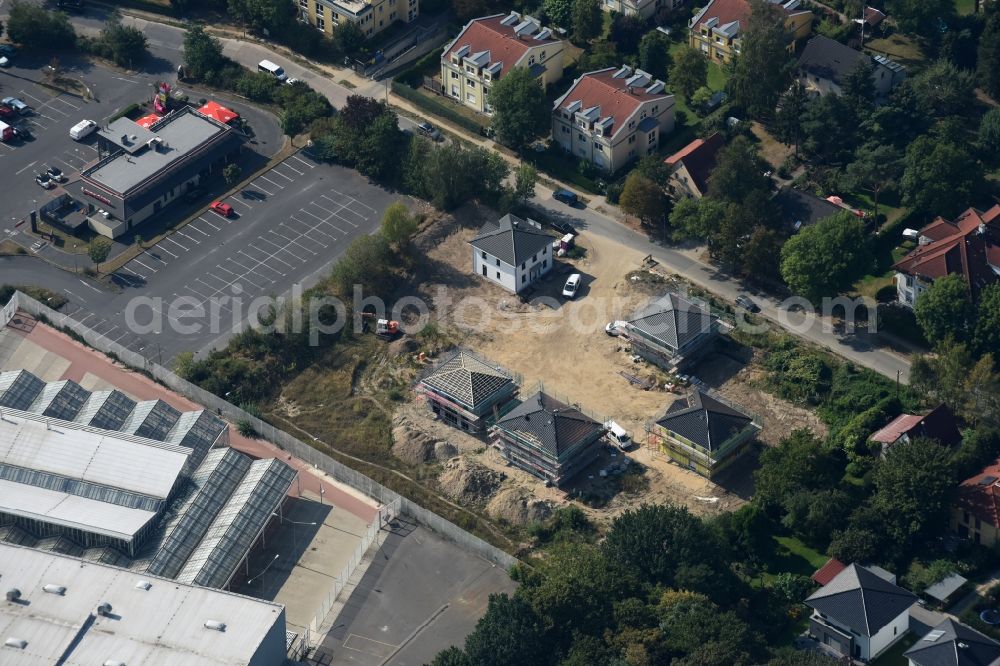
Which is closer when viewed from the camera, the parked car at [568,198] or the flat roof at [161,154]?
the flat roof at [161,154]

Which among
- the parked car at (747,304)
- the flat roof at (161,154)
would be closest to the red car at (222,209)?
the flat roof at (161,154)

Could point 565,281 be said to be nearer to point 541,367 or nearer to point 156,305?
point 541,367

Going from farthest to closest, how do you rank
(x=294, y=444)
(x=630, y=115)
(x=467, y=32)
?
(x=467, y=32)
(x=630, y=115)
(x=294, y=444)

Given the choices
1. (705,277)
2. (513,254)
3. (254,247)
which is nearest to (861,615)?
(705,277)

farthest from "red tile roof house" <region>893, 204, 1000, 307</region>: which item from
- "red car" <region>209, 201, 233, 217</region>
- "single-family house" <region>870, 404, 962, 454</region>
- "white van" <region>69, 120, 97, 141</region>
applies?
"white van" <region>69, 120, 97, 141</region>

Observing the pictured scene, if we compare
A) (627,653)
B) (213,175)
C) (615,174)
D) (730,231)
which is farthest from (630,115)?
(627,653)

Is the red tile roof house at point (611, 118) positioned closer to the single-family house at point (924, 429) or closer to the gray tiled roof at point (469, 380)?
the gray tiled roof at point (469, 380)
